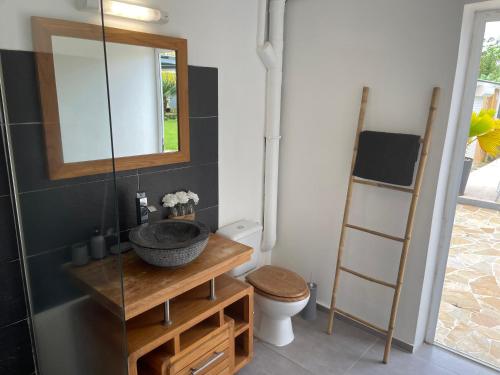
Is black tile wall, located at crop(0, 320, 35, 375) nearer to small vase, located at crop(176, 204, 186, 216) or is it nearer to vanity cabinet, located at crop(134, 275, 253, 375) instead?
vanity cabinet, located at crop(134, 275, 253, 375)

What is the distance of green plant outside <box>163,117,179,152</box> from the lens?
7.13 ft

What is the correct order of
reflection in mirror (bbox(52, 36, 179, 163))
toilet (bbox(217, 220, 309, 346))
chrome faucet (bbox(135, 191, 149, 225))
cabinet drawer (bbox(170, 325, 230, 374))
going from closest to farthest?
1. reflection in mirror (bbox(52, 36, 179, 163))
2. cabinet drawer (bbox(170, 325, 230, 374))
3. chrome faucet (bbox(135, 191, 149, 225))
4. toilet (bbox(217, 220, 309, 346))

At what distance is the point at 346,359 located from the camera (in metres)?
2.43

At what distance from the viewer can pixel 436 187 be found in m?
2.24

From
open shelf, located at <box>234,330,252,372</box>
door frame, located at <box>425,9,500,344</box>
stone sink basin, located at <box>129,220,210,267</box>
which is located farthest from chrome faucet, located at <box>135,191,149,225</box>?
door frame, located at <box>425,9,500,344</box>

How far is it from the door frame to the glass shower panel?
1997mm

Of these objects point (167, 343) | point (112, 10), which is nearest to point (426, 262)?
point (167, 343)

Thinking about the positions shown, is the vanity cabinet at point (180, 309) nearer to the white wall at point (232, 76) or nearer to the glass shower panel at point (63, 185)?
the glass shower panel at point (63, 185)

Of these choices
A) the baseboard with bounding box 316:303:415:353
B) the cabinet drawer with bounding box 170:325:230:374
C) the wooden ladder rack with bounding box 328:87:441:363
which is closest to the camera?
the cabinet drawer with bounding box 170:325:230:374

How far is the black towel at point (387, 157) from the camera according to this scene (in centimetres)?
222

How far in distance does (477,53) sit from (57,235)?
7.83 ft

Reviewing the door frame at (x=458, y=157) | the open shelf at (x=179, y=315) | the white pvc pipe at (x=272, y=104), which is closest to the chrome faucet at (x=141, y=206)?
the open shelf at (x=179, y=315)

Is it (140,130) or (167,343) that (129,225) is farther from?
(167,343)

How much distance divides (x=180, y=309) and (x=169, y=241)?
0.38m
